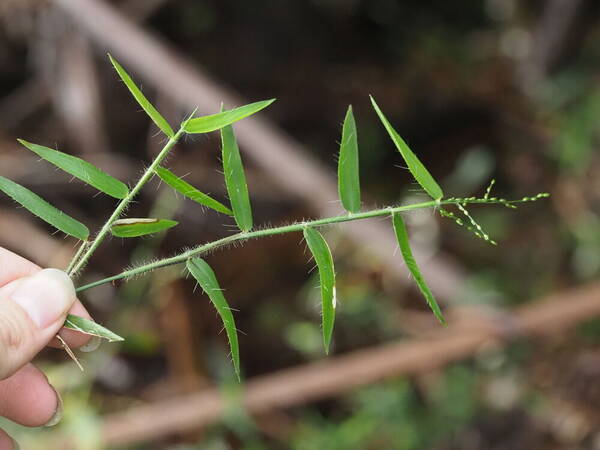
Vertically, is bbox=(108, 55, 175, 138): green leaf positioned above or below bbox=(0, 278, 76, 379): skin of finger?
above

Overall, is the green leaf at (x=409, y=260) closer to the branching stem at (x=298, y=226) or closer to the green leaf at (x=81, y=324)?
the branching stem at (x=298, y=226)

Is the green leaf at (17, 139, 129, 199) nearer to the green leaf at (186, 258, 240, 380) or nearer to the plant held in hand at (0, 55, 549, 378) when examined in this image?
the plant held in hand at (0, 55, 549, 378)

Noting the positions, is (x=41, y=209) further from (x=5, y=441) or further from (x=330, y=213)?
(x=330, y=213)

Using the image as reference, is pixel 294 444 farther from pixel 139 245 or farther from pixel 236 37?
pixel 236 37

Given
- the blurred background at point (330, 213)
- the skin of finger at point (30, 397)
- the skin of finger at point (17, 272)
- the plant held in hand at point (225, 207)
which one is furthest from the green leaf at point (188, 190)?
the blurred background at point (330, 213)

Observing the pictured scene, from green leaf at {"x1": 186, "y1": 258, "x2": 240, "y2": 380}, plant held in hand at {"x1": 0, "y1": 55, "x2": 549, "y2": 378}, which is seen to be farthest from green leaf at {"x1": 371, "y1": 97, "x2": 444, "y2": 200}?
green leaf at {"x1": 186, "y1": 258, "x2": 240, "y2": 380}

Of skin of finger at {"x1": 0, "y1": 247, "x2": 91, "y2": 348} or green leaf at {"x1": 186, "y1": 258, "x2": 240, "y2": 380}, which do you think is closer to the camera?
green leaf at {"x1": 186, "y1": 258, "x2": 240, "y2": 380}

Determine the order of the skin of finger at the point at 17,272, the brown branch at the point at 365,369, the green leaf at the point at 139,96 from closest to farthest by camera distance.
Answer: the green leaf at the point at 139,96, the skin of finger at the point at 17,272, the brown branch at the point at 365,369
